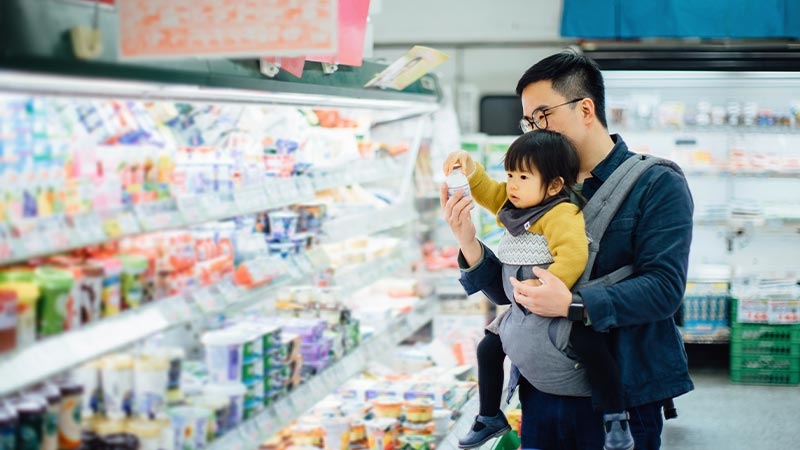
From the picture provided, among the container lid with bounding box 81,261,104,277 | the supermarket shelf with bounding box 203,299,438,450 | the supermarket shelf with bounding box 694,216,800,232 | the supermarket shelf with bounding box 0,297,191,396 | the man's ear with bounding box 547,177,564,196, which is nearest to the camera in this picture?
the supermarket shelf with bounding box 0,297,191,396

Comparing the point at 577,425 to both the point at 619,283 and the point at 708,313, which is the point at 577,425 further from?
the point at 708,313

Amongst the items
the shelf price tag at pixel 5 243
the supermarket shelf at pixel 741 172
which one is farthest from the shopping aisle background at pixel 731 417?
the shelf price tag at pixel 5 243

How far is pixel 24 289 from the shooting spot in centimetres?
215

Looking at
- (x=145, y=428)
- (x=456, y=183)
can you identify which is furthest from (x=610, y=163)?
(x=145, y=428)

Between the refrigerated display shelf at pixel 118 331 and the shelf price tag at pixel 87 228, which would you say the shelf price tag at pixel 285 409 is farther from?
the shelf price tag at pixel 87 228

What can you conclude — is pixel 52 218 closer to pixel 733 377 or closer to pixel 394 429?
pixel 394 429

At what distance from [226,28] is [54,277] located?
2.44ft

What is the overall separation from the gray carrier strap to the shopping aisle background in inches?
139

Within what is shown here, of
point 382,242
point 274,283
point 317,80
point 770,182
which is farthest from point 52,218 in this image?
point 770,182

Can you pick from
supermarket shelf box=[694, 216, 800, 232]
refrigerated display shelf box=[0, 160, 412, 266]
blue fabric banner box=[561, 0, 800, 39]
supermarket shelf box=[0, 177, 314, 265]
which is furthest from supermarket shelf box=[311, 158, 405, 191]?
supermarket shelf box=[694, 216, 800, 232]

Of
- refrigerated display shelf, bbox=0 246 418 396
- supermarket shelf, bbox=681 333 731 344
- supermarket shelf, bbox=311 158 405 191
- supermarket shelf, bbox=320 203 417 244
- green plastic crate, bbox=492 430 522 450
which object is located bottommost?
supermarket shelf, bbox=681 333 731 344

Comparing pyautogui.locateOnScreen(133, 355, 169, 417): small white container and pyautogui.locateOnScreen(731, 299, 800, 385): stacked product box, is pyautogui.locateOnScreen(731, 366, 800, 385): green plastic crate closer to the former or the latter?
pyautogui.locateOnScreen(731, 299, 800, 385): stacked product box

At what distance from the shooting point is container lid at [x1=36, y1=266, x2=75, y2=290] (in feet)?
7.43

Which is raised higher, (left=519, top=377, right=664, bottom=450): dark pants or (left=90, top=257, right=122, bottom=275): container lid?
(left=90, top=257, right=122, bottom=275): container lid
